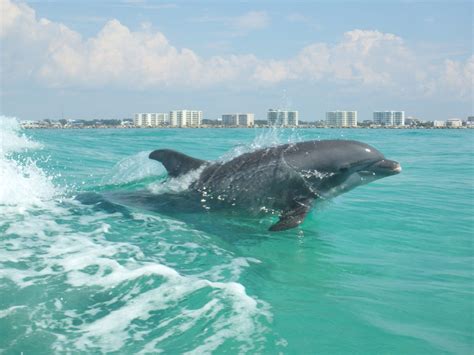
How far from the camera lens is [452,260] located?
859 cm

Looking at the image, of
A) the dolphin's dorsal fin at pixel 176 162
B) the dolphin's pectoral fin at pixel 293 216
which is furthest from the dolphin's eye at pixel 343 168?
the dolphin's dorsal fin at pixel 176 162

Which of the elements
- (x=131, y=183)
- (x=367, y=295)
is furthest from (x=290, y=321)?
(x=131, y=183)

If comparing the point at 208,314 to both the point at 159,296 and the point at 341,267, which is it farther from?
the point at 341,267

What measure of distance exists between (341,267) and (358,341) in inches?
107

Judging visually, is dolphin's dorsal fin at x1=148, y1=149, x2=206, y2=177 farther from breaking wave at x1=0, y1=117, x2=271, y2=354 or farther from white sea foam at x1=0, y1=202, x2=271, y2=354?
white sea foam at x1=0, y1=202, x2=271, y2=354

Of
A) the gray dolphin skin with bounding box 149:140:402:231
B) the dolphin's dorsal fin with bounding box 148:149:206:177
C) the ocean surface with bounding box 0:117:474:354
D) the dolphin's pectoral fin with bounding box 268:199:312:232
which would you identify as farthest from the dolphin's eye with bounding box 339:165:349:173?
the dolphin's dorsal fin with bounding box 148:149:206:177

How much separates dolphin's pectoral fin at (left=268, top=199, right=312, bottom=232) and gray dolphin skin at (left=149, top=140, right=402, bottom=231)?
0.07ft

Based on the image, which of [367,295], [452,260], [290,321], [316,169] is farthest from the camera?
[316,169]

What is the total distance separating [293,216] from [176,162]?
3297mm

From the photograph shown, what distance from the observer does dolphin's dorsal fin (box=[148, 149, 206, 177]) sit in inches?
454

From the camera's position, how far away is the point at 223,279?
6.88m

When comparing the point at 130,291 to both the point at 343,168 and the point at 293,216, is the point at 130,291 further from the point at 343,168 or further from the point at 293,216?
the point at 343,168

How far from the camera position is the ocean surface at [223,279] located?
5137 mm

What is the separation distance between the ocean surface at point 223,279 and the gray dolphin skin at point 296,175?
0.45 metres
